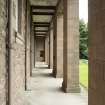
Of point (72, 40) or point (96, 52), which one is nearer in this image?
point (96, 52)

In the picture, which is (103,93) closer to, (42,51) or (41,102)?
(41,102)

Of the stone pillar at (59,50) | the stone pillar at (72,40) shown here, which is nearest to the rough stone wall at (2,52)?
the stone pillar at (72,40)

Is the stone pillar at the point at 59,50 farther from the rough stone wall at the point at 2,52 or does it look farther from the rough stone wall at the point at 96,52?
the rough stone wall at the point at 96,52

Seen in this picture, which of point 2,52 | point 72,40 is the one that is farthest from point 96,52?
point 72,40

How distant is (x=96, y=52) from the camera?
3.57 metres

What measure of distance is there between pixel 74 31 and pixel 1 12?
265 inches

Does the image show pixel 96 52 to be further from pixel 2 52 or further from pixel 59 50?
pixel 59 50

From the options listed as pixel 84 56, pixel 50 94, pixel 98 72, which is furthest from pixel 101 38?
pixel 84 56

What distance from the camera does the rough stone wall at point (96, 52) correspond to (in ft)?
10.9

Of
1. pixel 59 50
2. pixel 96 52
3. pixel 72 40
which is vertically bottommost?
pixel 96 52

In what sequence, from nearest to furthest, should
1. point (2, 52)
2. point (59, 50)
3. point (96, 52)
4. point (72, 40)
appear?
point (96, 52) < point (2, 52) < point (72, 40) < point (59, 50)

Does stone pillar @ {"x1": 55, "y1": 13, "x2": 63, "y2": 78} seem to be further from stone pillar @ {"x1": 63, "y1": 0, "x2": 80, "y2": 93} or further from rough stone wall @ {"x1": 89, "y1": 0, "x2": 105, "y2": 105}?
rough stone wall @ {"x1": 89, "y1": 0, "x2": 105, "y2": 105}

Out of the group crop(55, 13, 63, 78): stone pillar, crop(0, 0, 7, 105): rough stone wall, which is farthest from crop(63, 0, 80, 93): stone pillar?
crop(0, 0, 7, 105): rough stone wall

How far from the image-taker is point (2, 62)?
4.16 meters
